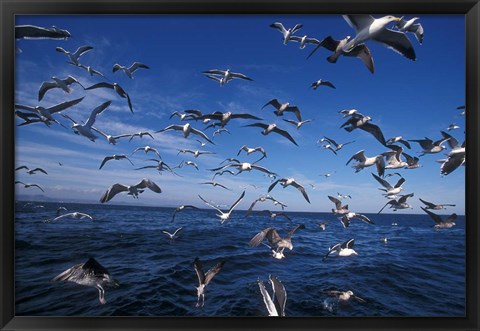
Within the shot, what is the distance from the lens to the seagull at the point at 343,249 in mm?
2578

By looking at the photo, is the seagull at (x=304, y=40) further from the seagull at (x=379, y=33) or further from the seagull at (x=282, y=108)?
the seagull at (x=282, y=108)

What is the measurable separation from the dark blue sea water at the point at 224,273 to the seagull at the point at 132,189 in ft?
0.99

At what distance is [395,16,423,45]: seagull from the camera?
6.75 ft

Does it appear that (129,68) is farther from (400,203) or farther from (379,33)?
(400,203)

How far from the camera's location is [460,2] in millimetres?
2057

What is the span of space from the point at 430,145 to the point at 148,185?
3274mm

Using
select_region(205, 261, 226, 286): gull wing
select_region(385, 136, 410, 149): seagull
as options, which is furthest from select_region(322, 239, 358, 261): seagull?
select_region(205, 261, 226, 286): gull wing

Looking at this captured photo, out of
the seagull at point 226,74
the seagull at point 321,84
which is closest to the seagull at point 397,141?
the seagull at point 321,84

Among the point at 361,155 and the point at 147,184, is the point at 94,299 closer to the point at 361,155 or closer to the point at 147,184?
the point at 147,184

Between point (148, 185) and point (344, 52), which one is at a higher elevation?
point (344, 52)

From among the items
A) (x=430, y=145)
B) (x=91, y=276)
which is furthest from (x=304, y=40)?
(x=91, y=276)

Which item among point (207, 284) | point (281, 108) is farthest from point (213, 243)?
point (281, 108)

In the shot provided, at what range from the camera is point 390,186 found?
2.57 metres

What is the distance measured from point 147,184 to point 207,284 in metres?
1.36
